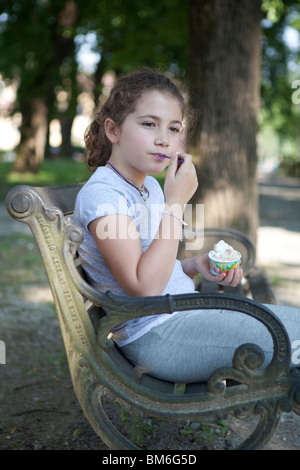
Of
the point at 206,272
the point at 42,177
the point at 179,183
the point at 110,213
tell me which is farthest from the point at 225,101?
the point at 42,177

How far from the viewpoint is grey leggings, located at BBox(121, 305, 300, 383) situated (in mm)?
1960

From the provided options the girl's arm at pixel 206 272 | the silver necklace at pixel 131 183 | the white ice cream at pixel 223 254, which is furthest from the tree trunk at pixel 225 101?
the white ice cream at pixel 223 254

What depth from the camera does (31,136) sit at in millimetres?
16641

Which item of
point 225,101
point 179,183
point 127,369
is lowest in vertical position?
point 127,369

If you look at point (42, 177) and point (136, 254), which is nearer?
point (136, 254)

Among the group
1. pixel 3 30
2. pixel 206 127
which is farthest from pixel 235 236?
pixel 3 30

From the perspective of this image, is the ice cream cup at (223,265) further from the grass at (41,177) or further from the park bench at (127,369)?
the grass at (41,177)

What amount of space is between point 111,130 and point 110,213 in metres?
0.41

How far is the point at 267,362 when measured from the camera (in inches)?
77.0

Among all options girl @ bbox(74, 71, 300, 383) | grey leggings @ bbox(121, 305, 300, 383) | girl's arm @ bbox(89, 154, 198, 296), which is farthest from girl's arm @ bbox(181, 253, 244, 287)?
girl's arm @ bbox(89, 154, 198, 296)

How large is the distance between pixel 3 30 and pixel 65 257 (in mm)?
14339

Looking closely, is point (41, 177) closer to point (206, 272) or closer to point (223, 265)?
point (206, 272)

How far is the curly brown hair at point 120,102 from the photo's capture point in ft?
6.90
